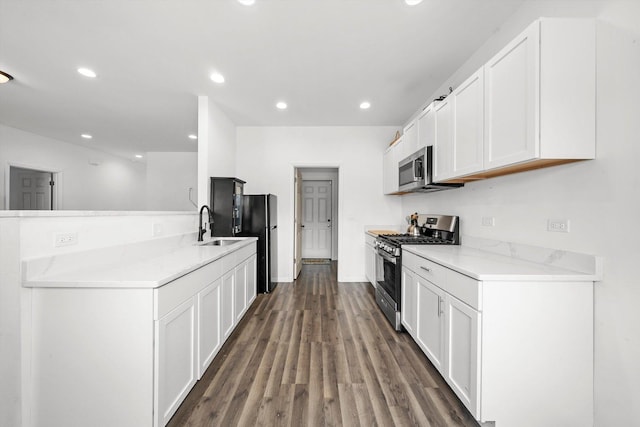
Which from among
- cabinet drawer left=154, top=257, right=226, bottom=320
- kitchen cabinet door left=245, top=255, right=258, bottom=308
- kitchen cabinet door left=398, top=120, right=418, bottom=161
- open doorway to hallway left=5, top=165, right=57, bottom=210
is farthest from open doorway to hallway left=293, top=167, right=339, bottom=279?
open doorway to hallway left=5, top=165, right=57, bottom=210

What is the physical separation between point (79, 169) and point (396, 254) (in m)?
7.17

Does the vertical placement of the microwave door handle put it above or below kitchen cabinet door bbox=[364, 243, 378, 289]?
above

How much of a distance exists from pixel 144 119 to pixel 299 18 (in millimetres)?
3564

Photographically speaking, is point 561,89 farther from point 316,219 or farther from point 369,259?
point 316,219

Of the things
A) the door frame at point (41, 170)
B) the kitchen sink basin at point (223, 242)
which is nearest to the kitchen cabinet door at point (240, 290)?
the kitchen sink basin at point (223, 242)

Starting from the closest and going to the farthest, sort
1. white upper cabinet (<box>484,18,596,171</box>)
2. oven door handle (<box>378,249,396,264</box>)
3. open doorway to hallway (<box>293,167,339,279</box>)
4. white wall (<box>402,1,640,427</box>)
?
white wall (<box>402,1,640,427</box>), white upper cabinet (<box>484,18,596,171</box>), oven door handle (<box>378,249,396,264</box>), open doorway to hallway (<box>293,167,339,279</box>)

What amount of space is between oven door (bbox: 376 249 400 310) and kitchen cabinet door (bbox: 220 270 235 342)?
1628 mm

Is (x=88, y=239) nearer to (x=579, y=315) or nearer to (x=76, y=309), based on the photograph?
(x=76, y=309)

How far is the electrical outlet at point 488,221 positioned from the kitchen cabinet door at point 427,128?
2.85 ft

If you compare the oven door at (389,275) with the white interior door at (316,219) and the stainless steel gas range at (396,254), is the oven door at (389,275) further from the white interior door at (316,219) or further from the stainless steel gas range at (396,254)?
the white interior door at (316,219)

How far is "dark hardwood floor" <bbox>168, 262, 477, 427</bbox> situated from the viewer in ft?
4.90

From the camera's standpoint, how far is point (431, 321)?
190 cm

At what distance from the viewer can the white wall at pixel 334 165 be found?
13.9ft

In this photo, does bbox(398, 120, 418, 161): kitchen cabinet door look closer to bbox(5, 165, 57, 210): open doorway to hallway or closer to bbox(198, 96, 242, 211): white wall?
bbox(198, 96, 242, 211): white wall
